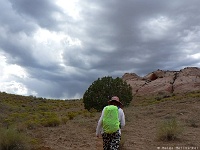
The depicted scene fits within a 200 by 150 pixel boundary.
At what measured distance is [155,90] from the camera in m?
56.8

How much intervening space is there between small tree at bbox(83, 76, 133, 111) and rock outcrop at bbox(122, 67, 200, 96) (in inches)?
855

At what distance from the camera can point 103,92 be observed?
31.7 m

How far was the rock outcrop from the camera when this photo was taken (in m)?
54.5

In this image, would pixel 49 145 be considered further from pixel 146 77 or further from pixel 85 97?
pixel 146 77

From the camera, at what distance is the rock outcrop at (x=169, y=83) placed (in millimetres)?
54469

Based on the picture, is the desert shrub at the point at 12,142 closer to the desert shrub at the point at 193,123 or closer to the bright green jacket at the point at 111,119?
the bright green jacket at the point at 111,119

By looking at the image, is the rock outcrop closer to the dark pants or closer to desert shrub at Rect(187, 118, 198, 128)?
desert shrub at Rect(187, 118, 198, 128)

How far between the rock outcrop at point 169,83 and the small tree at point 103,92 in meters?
21.7

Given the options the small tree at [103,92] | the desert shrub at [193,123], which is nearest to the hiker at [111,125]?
the desert shrub at [193,123]

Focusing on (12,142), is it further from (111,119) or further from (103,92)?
(103,92)

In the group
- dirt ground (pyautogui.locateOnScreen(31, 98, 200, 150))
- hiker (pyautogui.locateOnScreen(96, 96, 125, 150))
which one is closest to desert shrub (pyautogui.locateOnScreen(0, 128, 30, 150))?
dirt ground (pyautogui.locateOnScreen(31, 98, 200, 150))

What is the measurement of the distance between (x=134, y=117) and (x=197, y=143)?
852 cm

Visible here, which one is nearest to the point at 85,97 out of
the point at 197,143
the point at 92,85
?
the point at 92,85

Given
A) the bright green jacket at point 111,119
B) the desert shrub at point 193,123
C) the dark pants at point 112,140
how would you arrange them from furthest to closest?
1. the desert shrub at point 193,123
2. the dark pants at point 112,140
3. the bright green jacket at point 111,119
